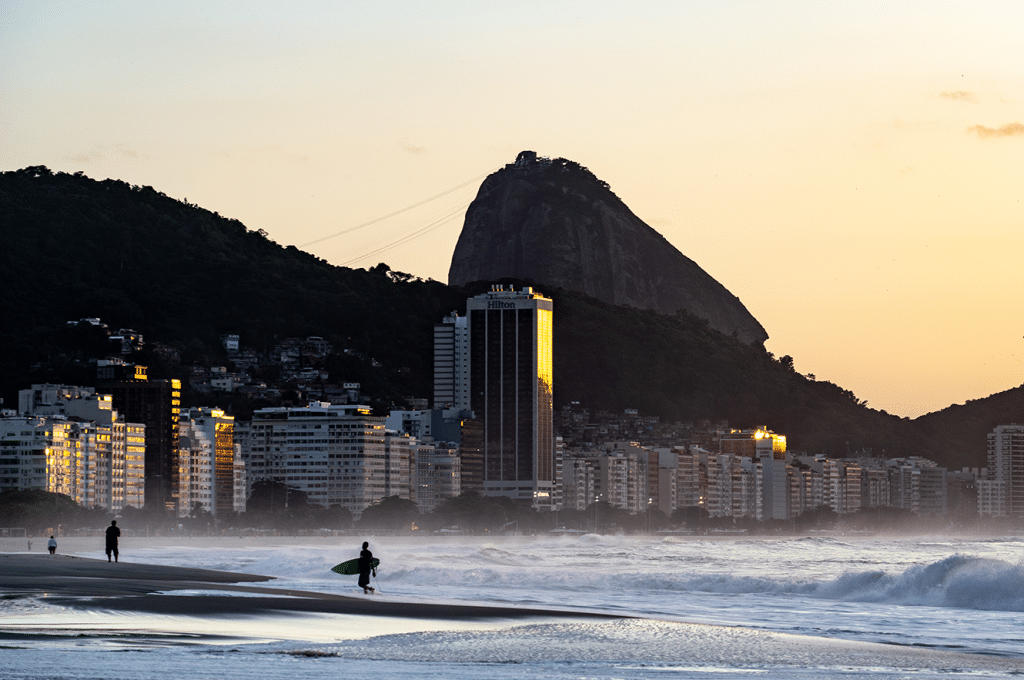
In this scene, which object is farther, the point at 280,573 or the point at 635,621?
the point at 280,573

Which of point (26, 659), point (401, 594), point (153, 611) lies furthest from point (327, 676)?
point (401, 594)

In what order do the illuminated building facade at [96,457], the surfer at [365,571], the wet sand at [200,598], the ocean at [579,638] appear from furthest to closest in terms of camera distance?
the illuminated building facade at [96,457], the surfer at [365,571], the wet sand at [200,598], the ocean at [579,638]

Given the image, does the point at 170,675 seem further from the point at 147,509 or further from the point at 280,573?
the point at 147,509

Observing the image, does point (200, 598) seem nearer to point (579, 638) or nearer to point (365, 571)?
point (365, 571)

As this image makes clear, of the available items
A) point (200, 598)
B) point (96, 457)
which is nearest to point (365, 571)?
point (200, 598)

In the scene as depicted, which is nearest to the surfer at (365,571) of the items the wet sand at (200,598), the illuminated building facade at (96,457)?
the wet sand at (200,598)

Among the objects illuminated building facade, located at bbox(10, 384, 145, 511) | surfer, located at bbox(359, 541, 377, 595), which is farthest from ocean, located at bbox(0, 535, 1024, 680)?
illuminated building facade, located at bbox(10, 384, 145, 511)

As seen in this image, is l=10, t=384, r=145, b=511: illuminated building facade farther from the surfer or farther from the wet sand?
the surfer

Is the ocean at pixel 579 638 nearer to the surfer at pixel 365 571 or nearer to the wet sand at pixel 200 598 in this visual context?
the surfer at pixel 365 571
